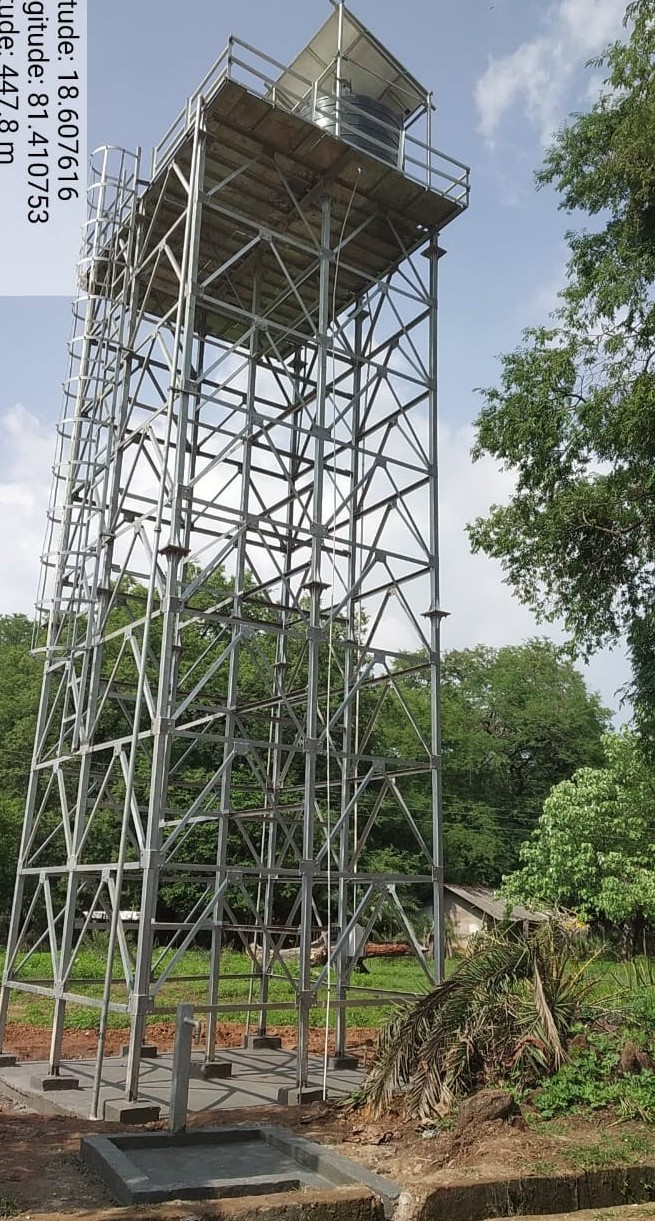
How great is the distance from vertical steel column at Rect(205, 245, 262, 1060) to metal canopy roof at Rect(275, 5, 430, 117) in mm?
3033

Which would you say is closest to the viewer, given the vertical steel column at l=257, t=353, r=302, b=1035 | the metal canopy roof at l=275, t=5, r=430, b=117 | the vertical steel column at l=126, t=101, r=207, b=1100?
the vertical steel column at l=126, t=101, r=207, b=1100

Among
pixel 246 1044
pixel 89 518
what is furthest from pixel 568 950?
pixel 89 518

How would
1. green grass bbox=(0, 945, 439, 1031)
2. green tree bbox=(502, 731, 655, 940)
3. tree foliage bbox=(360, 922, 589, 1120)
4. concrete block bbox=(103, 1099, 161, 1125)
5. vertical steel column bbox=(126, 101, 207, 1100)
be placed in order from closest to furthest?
tree foliage bbox=(360, 922, 589, 1120) < concrete block bbox=(103, 1099, 161, 1125) < vertical steel column bbox=(126, 101, 207, 1100) < green grass bbox=(0, 945, 439, 1031) < green tree bbox=(502, 731, 655, 940)

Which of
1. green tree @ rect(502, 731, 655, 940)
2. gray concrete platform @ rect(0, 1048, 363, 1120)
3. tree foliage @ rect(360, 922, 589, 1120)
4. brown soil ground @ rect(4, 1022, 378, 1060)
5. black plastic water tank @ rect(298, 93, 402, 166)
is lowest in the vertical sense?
brown soil ground @ rect(4, 1022, 378, 1060)

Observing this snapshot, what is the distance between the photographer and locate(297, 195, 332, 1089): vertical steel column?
11.4m

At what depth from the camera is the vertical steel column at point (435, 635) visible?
13320 millimetres

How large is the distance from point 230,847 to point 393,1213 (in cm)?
2475

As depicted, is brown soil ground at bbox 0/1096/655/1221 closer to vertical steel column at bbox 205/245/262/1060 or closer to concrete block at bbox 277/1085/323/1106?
concrete block at bbox 277/1085/323/1106

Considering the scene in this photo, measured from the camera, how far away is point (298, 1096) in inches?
421

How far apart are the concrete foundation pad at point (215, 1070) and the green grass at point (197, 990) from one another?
1.29 metres

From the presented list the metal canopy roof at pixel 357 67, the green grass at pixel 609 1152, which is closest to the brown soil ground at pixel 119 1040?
the green grass at pixel 609 1152

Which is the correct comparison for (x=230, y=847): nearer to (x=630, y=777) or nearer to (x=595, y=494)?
(x=630, y=777)

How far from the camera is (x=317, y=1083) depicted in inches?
449

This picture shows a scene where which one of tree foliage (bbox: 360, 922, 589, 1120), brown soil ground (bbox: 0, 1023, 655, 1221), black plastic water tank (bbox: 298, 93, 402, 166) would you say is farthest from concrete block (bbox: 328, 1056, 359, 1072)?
black plastic water tank (bbox: 298, 93, 402, 166)
